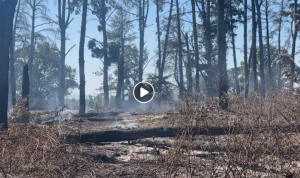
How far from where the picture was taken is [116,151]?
7703 mm

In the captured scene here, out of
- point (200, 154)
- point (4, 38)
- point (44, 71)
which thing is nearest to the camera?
point (200, 154)

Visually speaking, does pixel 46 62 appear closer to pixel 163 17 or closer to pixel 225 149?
pixel 163 17

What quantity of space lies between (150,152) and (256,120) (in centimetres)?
288

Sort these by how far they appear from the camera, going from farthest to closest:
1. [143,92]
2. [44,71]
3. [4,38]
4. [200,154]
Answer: [44,71] < [143,92] < [4,38] < [200,154]

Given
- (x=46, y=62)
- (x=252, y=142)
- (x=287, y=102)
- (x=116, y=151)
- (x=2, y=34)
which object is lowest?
(x=116, y=151)

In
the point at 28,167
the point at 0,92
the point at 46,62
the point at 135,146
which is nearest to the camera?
the point at 28,167

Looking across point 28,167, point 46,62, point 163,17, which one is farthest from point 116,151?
point 46,62

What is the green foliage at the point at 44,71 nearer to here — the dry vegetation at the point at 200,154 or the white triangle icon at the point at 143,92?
the white triangle icon at the point at 143,92
